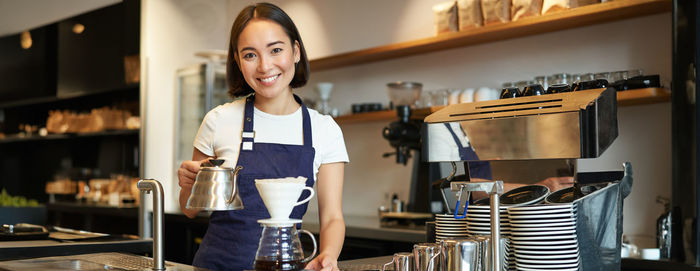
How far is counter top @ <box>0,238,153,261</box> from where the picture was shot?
7.44 feet

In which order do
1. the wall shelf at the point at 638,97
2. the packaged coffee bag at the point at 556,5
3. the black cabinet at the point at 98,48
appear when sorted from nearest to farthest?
the wall shelf at the point at 638,97 < the packaged coffee bag at the point at 556,5 < the black cabinet at the point at 98,48

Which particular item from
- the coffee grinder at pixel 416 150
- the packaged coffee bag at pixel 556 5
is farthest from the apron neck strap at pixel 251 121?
the packaged coffee bag at pixel 556 5

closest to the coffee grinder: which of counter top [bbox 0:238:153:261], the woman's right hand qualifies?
counter top [bbox 0:238:153:261]

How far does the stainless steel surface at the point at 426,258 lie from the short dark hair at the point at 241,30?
0.72 meters

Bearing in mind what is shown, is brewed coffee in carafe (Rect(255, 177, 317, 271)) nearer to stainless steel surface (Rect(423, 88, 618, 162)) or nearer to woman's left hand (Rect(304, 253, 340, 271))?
woman's left hand (Rect(304, 253, 340, 271))

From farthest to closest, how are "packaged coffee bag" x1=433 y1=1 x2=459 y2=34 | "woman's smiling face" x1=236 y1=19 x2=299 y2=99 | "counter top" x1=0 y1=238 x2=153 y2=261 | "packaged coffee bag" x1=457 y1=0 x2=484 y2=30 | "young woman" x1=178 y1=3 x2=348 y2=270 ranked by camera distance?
"packaged coffee bag" x1=433 y1=1 x2=459 y2=34
"packaged coffee bag" x1=457 y1=0 x2=484 y2=30
"counter top" x1=0 y1=238 x2=153 y2=261
"young woman" x1=178 y1=3 x2=348 y2=270
"woman's smiling face" x1=236 y1=19 x2=299 y2=99

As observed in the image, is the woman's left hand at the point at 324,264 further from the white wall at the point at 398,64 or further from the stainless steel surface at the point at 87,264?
the white wall at the point at 398,64

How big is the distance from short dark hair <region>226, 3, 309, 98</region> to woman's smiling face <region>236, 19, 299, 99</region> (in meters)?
0.02

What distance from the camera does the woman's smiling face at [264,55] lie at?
5.59ft

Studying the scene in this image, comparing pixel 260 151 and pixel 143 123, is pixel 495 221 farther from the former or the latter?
pixel 143 123

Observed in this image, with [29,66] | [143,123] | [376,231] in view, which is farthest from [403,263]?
Answer: [29,66]

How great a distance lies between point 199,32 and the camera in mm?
5609

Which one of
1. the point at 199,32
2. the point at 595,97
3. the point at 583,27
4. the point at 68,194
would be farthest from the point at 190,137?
the point at 595,97

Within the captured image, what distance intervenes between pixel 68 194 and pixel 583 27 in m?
4.92
